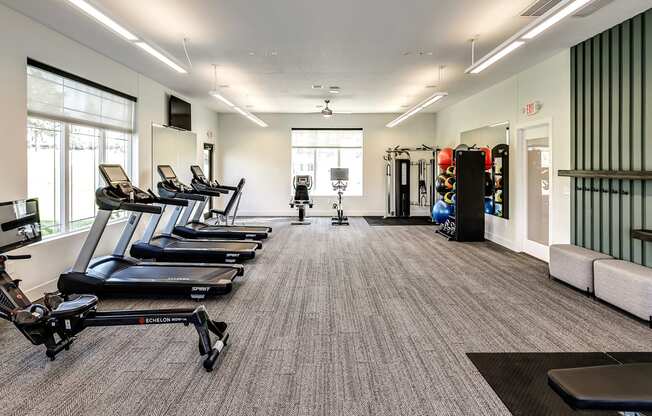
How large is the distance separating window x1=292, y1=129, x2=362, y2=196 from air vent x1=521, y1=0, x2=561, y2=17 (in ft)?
28.2

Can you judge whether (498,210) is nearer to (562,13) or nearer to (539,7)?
(539,7)

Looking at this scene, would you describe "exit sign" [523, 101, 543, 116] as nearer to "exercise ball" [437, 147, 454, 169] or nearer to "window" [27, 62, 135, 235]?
"exercise ball" [437, 147, 454, 169]

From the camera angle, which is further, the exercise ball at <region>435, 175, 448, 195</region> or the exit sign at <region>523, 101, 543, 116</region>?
the exercise ball at <region>435, 175, 448, 195</region>

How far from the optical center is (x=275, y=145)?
513 inches

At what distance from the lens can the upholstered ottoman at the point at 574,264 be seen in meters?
4.86

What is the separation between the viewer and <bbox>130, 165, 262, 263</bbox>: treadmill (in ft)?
20.3

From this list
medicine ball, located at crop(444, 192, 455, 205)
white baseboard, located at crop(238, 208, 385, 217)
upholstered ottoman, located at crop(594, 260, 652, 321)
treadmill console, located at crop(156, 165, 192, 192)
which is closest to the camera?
upholstered ottoman, located at crop(594, 260, 652, 321)

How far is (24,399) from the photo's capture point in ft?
8.66

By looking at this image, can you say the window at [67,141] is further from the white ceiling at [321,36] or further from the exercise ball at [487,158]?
the exercise ball at [487,158]

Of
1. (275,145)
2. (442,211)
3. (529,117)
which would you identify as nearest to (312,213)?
(275,145)

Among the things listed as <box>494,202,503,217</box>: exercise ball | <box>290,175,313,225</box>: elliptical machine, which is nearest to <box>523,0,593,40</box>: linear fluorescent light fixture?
<box>494,202,503,217</box>: exercise ball

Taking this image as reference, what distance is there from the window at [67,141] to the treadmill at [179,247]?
0.90 meters

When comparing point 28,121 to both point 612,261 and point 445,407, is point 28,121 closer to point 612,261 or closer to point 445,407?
point 445,407

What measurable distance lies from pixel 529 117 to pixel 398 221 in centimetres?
540
